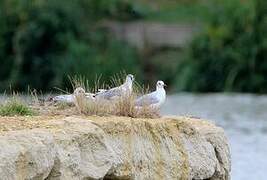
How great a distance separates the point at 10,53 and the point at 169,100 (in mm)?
8123

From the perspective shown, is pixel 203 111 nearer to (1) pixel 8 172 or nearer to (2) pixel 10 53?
(2) pixel 10 53

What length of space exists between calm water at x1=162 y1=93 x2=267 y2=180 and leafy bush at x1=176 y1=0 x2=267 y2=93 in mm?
1104

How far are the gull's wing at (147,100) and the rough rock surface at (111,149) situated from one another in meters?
0.26

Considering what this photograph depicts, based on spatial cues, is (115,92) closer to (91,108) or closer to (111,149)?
(91,108)

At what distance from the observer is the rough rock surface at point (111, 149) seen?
9.39 meters

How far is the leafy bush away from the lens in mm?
40344

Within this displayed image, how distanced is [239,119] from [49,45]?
1082 centimetres

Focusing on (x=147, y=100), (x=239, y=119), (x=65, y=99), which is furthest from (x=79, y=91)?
(x=239, y=119)

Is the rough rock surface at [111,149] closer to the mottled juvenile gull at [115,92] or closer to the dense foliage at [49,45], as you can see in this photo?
the mottled juvenile gull at [115,92]

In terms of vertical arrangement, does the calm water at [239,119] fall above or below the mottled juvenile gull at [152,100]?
below

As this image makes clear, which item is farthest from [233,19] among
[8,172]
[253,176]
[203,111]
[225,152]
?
[8,172]

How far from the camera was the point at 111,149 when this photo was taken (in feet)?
34.6

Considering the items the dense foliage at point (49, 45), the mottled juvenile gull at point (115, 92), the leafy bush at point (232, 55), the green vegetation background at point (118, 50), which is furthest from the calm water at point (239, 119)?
the mottled juvenile gull at point (115, 92)

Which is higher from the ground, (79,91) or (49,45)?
(79,91)
